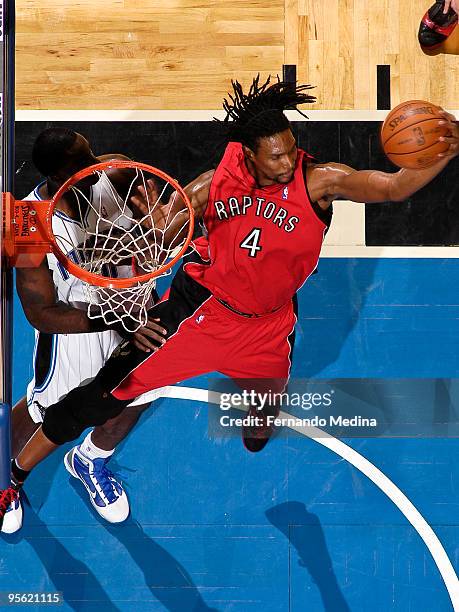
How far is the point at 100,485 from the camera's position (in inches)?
134

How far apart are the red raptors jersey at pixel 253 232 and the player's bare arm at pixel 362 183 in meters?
0.06

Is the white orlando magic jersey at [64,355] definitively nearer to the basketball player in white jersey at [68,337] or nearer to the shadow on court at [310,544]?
the basketball player in white jersey at [68,337]

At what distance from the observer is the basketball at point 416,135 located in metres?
2.82

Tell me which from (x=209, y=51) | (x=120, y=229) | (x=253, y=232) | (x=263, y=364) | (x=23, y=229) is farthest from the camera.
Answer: (x=209, y=51)

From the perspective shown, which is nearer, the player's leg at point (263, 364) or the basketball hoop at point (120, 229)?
the basketball hoop at point (120, 229)

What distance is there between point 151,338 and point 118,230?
485 mm

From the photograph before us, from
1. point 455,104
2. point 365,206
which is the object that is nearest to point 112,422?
point 365,206

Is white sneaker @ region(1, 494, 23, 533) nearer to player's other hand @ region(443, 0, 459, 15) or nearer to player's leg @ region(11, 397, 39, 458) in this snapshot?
player's leg @ region(11, 397, 39, 458)

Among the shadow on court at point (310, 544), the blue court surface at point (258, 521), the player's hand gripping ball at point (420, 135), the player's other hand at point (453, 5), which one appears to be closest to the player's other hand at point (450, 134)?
the player's hand gripping ball at point (420, 135)

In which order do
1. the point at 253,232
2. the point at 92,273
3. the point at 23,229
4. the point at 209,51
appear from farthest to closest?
the point at 209,51 → the point at 253,232 → the point at 92,273 → the point at 23,229

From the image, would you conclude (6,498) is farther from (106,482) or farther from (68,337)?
(68,337)

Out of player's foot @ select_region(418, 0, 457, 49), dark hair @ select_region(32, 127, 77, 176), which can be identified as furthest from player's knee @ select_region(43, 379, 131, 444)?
player's foot @ select_region(418, 0, 457, 49)

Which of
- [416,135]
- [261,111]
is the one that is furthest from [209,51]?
[416,135]

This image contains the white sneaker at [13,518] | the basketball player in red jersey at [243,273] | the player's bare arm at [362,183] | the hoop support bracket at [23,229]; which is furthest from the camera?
the white sneaker at [13,518]
